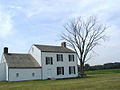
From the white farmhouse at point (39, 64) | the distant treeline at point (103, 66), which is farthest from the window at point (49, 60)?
the distant treeline at point (103, 66)

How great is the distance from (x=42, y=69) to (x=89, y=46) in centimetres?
1232

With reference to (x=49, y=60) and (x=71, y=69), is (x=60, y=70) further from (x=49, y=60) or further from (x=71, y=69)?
(x=49, y=60)

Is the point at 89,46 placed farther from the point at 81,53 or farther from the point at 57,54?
the point at 57,54

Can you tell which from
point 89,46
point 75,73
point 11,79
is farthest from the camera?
point 89,46

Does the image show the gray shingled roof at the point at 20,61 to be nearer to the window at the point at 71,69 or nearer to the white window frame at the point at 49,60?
the white window frame at the point at 49,60

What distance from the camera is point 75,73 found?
114 feet

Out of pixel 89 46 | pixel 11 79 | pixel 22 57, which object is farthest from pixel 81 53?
pixel 11 79

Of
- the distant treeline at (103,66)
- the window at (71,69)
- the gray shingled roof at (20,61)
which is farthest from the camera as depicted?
the distant treeline at (103,66)

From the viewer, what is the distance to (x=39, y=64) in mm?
31000

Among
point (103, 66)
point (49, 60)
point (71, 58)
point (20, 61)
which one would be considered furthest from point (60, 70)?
point (103, 66)

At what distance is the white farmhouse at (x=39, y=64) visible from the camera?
27.8m

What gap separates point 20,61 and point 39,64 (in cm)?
353

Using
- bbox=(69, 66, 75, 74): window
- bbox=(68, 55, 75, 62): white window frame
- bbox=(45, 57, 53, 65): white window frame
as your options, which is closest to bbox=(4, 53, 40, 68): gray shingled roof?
bbox=(45, 57, 53, 65): white window frame

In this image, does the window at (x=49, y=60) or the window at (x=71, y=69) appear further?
the window at (x=71, y=69)
